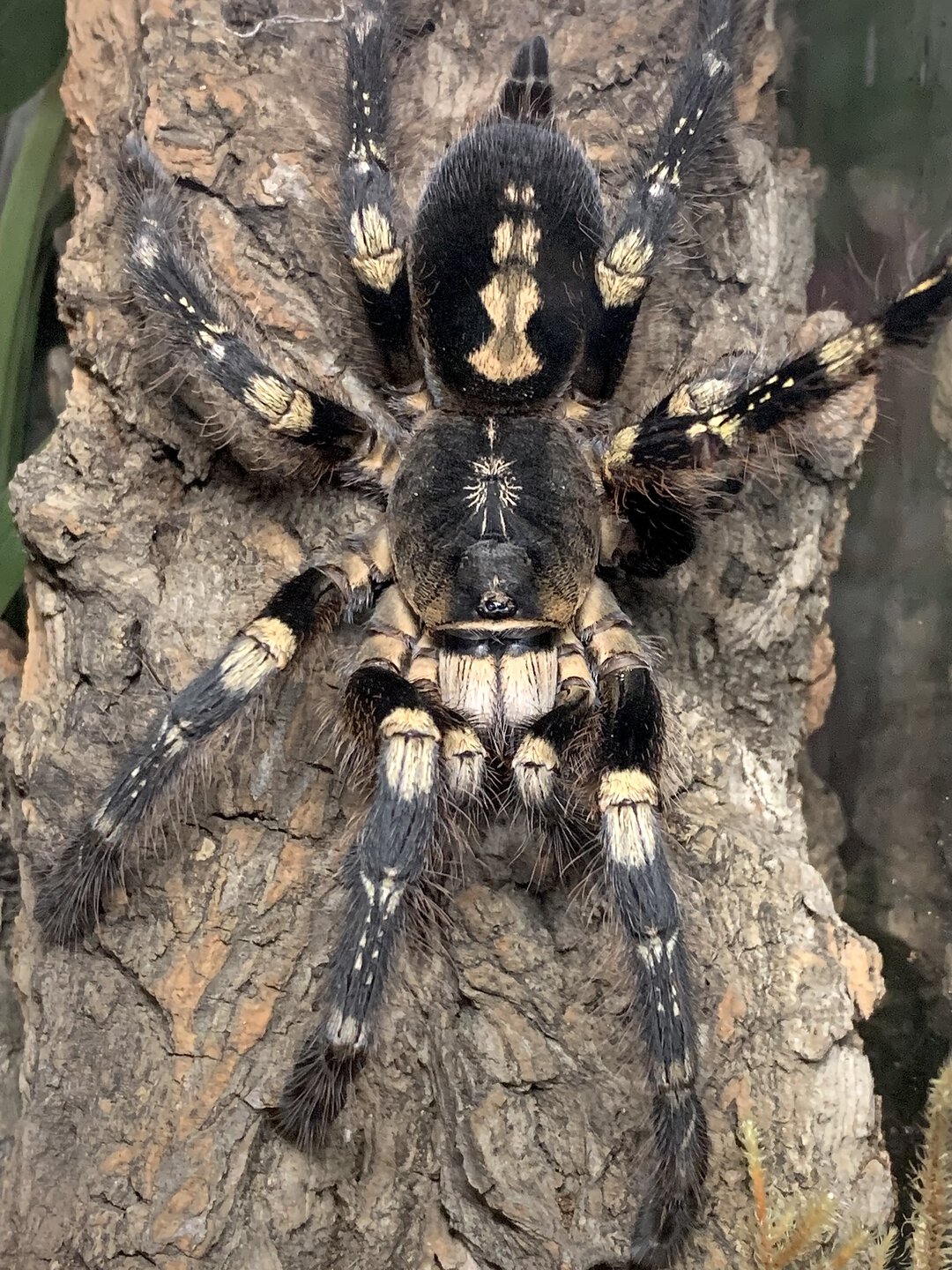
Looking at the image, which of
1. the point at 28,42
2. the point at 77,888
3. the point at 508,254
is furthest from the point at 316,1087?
the point at 28,42

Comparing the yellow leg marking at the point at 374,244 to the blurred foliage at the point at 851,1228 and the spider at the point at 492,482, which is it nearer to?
the spider at the point at 492,482

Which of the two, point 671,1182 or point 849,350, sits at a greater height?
point 849,350

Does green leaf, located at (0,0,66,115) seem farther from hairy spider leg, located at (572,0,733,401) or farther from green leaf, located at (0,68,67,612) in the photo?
hairy spider leg, located at (572,0,733,401)

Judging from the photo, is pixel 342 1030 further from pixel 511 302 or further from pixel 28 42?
pixel 28 42

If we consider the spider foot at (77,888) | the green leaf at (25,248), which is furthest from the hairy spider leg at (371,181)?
the spider foot at (77,888)

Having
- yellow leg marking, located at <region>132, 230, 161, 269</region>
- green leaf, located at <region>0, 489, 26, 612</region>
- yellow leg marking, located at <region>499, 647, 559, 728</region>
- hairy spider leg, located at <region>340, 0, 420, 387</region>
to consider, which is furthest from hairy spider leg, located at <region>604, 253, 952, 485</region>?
green leaf, located at <region>0, 489, 26, 612</region>

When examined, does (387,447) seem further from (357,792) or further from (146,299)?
(357,792)

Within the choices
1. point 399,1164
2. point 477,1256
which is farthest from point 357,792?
point 477,1256
